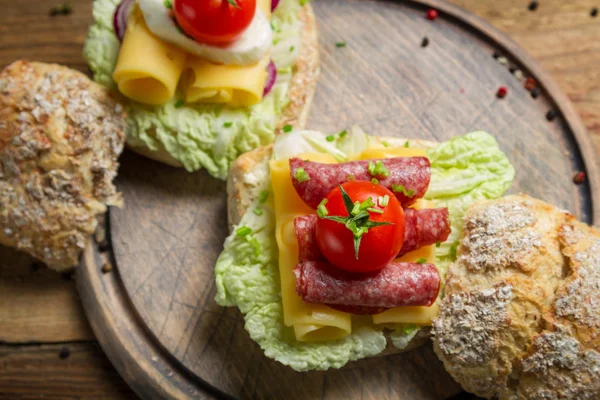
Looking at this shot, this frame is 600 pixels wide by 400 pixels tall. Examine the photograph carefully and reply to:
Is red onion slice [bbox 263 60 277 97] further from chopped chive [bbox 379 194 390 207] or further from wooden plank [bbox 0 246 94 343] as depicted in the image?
wooden plank [bbox 0 246 94 343]

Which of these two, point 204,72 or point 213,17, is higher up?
point 213,17

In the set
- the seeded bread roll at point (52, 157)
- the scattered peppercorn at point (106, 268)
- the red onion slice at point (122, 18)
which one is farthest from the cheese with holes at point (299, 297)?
the red onion slice at point (122, 18)

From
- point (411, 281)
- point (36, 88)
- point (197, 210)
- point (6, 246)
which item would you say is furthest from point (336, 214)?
point (6, 246)

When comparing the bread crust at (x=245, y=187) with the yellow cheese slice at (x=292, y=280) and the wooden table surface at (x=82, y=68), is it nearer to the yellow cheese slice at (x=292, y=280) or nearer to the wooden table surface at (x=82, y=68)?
the yellow cheese slice at (x=292, y=280)

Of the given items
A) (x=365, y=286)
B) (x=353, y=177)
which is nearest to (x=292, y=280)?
(x=365, y=286)

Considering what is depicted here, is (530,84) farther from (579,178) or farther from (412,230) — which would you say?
(412,230)
